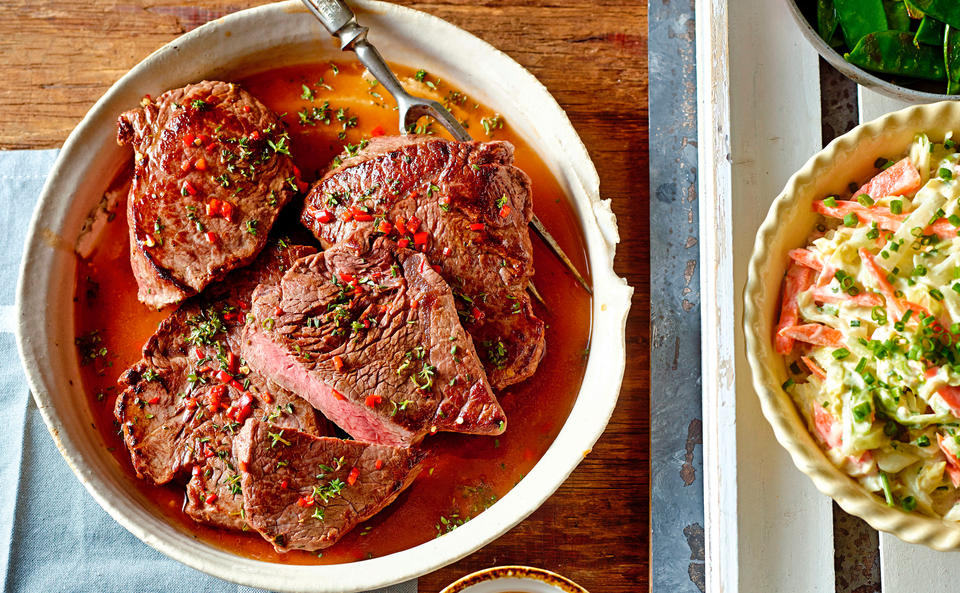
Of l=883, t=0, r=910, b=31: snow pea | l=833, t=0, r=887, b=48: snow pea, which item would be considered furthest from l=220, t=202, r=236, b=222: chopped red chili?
l=883, t=0, r=910, b=31: snow pea

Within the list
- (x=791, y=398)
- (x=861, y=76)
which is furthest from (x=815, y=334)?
(x=861, y=76)

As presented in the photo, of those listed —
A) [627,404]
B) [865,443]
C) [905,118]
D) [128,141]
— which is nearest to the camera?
[865,443]

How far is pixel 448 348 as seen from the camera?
277 centimetres

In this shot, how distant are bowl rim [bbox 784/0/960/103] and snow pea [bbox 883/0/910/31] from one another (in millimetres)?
184

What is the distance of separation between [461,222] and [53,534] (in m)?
2.11

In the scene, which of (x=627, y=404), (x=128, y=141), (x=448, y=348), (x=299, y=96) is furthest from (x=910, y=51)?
(x=128, y=141)

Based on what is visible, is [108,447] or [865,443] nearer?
[865,443]

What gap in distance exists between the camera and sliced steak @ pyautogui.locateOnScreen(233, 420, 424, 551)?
9.21 ft

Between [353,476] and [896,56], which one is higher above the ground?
[896,56]

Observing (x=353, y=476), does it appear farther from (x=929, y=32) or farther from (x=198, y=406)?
(x=929, y=32)

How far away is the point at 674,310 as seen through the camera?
326 centimetres

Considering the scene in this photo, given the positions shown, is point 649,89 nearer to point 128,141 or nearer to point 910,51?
point 910,51

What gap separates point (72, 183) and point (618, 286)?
2201mm

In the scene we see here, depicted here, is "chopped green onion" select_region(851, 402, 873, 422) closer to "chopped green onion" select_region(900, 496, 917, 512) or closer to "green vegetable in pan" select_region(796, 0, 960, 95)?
"chopped green onion" select_region(900, 496, 917, 512)
